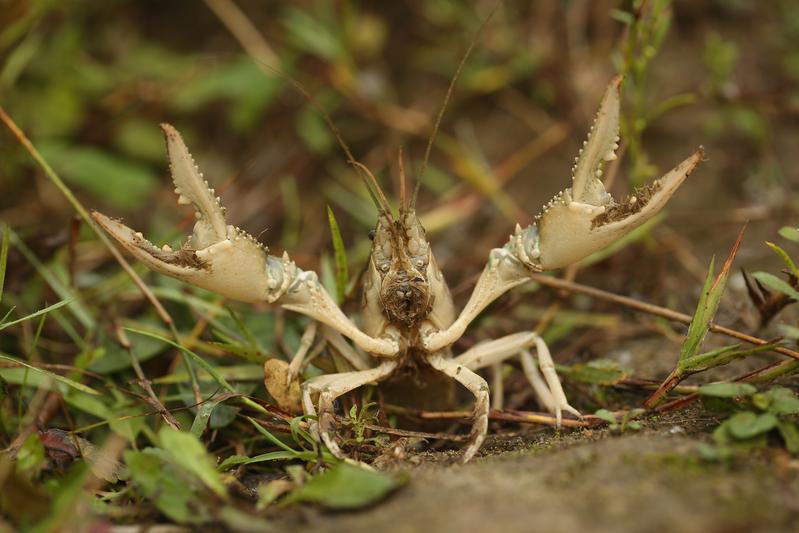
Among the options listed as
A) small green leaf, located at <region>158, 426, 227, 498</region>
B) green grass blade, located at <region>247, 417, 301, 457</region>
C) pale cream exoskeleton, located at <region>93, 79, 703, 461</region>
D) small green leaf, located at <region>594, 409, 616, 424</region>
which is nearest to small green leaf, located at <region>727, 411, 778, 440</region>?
small green leaf, located at <region>594, 409, 616, 424</region>

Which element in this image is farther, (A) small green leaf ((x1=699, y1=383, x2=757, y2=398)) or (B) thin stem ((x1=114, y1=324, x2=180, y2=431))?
(B) thin stem ((x1=114, y1=324, x2=180, y2=431))

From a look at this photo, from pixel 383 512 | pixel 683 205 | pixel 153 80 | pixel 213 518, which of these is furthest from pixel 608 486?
pixel 153 80

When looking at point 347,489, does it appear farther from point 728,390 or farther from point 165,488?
point 728,390

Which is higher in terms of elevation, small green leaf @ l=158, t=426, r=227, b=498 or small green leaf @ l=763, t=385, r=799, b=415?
small green leaf @ l=763, t=385, r=799, b=415

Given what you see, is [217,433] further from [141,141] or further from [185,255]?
[141,141]

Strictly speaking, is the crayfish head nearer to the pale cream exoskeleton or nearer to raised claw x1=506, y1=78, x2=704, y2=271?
the pale cream exoskeleton

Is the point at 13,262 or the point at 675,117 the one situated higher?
the point at 675,117

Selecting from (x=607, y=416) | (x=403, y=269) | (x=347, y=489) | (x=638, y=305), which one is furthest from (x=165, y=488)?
(x=638, y=305)
